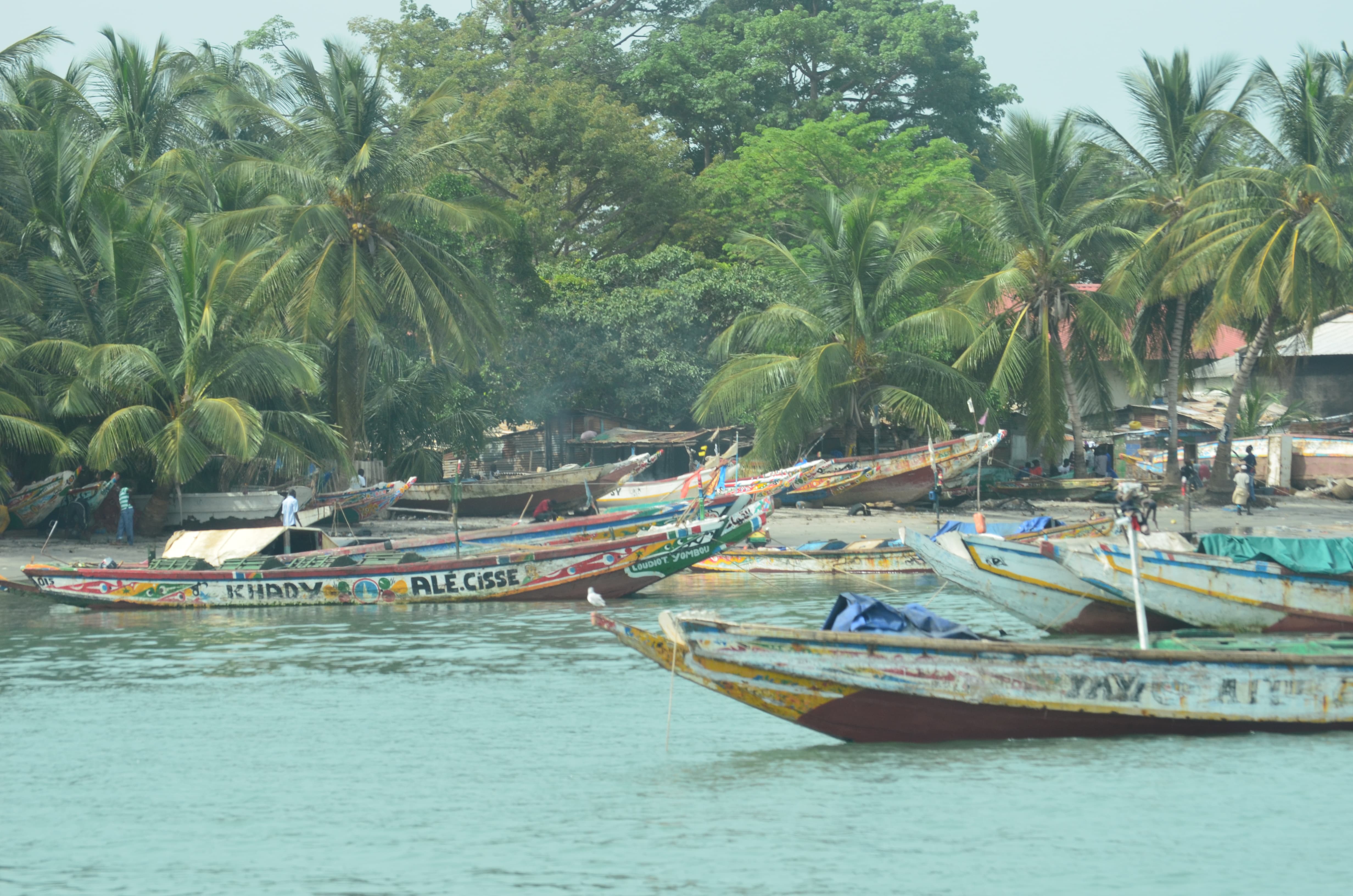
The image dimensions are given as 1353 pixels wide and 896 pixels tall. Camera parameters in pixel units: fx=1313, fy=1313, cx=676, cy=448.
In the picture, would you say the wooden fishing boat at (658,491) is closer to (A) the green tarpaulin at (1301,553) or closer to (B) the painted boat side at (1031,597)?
(B) the painted boat side at (1031,597)

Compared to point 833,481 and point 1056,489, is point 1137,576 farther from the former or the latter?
point 1056,489

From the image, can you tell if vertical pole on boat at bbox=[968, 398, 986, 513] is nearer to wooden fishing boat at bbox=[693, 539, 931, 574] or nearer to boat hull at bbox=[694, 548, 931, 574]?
wooden fishing boat at bbox=[693, 539, 931, 574]

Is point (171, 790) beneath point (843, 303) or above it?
beneath

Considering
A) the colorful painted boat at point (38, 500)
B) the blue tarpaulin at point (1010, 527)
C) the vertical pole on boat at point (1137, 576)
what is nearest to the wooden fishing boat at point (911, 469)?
the blue tarpaulin at point (1010, 527)

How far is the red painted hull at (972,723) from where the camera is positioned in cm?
1043

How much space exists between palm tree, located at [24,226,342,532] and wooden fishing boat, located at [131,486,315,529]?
1.48 ft

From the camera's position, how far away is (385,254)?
1179 inches

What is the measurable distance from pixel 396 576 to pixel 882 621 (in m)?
11.7

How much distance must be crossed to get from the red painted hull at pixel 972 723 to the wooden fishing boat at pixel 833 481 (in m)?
22.1

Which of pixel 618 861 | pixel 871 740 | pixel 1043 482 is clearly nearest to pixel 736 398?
pixel 1043 482

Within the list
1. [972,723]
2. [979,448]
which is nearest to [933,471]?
[979,448]

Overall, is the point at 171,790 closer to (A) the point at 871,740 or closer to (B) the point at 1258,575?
(A) the point at 871,740

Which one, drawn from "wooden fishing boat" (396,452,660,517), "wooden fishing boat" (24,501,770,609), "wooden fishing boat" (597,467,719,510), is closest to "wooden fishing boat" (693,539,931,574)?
"wooden fishing boat" (24,501,770,609)

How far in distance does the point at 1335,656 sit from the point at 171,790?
31.2ft
